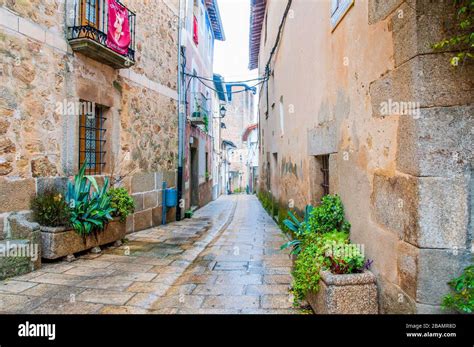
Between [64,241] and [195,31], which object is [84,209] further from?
[195,31]

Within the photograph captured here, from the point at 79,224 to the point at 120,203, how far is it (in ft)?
3.19

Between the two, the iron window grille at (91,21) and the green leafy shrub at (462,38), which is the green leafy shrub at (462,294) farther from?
the iron window grille at (91,21)

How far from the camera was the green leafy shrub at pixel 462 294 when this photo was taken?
1839mm

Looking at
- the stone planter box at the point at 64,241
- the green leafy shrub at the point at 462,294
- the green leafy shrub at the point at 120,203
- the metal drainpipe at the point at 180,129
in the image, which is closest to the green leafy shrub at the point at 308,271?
the green leafy shrub at the point at 462,294

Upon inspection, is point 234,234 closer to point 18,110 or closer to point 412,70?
point 18,110

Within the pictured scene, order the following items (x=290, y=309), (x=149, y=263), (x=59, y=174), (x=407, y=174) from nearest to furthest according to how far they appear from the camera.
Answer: (x=407, y=174)
(x=290, y=309)
(x=149, y=263)
(x=59, y=174)

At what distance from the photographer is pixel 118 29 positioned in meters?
5.51

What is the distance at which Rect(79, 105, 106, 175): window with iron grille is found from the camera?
5.30 meters

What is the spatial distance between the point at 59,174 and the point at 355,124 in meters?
3.89

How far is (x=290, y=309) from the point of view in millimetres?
2859

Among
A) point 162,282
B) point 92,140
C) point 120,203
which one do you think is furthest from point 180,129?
point 162,282

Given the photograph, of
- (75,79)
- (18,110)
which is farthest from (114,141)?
(18,110)

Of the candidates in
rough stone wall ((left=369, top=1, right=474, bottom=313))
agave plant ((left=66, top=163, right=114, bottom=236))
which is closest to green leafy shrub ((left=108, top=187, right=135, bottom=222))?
agave plant ((left=66, top=163, right=114, bottom=236))

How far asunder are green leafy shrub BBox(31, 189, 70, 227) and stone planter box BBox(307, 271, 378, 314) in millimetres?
3261
